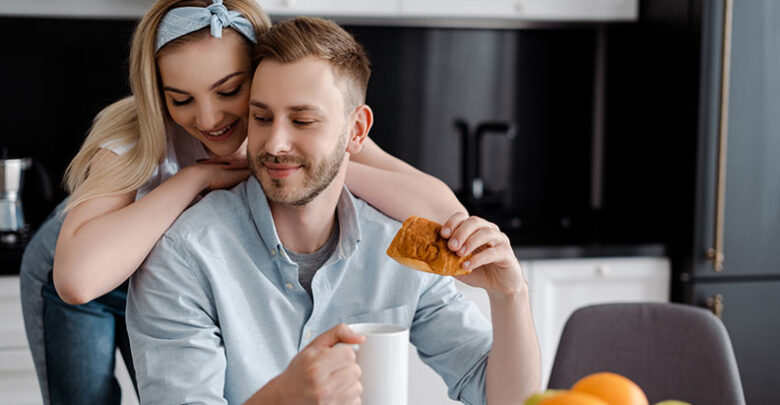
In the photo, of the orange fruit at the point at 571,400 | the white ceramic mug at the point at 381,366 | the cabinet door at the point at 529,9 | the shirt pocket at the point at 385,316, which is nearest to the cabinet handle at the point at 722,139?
the cabinet door at the point at 529,9

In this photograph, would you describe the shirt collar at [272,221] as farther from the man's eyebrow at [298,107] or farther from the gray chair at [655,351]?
the gray chair at [655,351]

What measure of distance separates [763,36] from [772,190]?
0.52 metres

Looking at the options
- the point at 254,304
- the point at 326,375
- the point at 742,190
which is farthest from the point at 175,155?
the point at 742,190

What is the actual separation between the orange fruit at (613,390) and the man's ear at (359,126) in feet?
2.46

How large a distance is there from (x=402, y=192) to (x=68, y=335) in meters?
0.86

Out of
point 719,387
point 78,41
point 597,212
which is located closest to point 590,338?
point 719,387

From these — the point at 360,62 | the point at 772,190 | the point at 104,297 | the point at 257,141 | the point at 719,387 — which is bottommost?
the point at 719,387

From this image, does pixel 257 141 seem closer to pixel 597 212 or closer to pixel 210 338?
pixel 210 338

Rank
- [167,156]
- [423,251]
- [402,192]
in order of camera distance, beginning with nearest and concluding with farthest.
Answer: [423,251] < [402,192] < [167,156]

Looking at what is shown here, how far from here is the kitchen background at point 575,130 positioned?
107 inches

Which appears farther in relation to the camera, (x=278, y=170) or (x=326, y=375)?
(x=278, y=170)

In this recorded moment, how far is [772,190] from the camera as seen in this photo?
2.74 meters

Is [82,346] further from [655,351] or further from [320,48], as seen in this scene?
[655,351]

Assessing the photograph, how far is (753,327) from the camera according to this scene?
9.05ft
